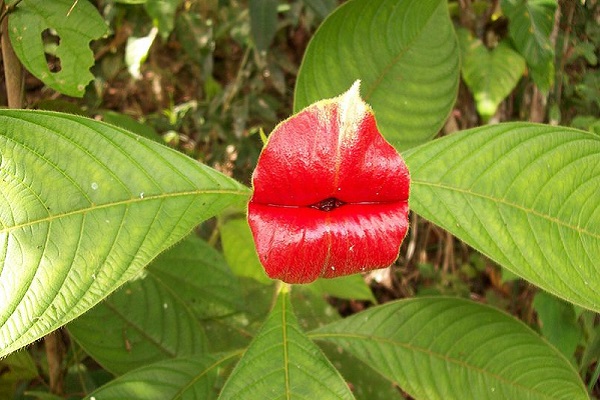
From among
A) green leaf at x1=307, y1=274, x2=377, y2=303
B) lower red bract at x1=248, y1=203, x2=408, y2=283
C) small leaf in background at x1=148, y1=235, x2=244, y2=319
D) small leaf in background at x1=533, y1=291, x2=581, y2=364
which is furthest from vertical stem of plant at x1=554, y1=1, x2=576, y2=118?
lower red bract at x1=248, y1=203, x2=408, y2=283

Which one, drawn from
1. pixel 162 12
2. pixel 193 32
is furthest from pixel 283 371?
pixel 193 32

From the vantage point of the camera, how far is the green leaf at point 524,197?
37.0 inches

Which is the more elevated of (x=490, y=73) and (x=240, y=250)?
(x=490, y=73)

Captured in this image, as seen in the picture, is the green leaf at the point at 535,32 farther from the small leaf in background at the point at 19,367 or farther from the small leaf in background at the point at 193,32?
the small leaf in background at the point at 19,367

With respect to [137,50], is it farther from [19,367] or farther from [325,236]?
[325,236]

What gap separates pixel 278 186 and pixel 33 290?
34 cm

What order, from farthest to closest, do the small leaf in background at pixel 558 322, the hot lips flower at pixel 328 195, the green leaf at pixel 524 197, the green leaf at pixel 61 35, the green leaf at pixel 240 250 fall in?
the green leaf at pixel 240 250 → the small leaf in background at pixel 558 322 → the green leaf at pixel 61 35 → the green leaf at pixel 524 197 → the hot lips flower at pixel 328 195

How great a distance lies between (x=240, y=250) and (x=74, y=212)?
79cm

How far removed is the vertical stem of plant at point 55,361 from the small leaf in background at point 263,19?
949 millimetres

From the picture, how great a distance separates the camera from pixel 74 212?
31.7 inches

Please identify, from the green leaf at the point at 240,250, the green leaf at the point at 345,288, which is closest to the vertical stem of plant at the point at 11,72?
the green leaf at the point at 240,250

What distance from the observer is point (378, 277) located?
7.45 ft

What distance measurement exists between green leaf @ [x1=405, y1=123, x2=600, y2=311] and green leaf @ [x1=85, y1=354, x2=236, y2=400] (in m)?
0.55

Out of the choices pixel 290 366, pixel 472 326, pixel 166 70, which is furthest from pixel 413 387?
pixel 166 70
